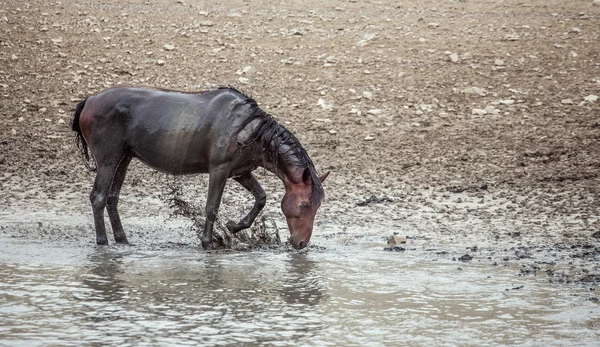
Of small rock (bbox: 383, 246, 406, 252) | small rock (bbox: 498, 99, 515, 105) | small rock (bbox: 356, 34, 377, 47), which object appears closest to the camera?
small rock (bbox: 383, 246, 406, 252)

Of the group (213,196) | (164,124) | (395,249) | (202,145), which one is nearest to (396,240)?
(395,249)

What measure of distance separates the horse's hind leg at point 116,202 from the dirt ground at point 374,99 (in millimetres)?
492

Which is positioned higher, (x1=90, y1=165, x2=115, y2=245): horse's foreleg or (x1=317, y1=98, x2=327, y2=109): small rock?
(x1=317, y1=98, x2=327, y2=109): small rock

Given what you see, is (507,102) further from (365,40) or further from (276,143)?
(276,143)

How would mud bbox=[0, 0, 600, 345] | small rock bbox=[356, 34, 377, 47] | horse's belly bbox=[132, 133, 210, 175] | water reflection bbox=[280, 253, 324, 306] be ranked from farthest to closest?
small rock bbox=[356, 34, 377, 47]
horse's belly bbox=[132, 133, 210, 175]
water reflection bbox=[280, 253, 324, 306]
mud bbox=[0, 0, 600, 345]

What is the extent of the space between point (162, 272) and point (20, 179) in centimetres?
419

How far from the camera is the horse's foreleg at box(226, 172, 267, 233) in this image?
900 cm

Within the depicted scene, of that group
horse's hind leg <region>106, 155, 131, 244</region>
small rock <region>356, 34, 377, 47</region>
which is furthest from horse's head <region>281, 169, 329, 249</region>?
small rock <region>356, 34, 377, 47</region>

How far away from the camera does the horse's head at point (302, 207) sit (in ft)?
27.4

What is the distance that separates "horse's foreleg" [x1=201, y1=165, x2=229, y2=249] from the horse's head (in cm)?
65

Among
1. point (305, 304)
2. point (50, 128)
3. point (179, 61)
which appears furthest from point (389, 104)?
point (305, 304)

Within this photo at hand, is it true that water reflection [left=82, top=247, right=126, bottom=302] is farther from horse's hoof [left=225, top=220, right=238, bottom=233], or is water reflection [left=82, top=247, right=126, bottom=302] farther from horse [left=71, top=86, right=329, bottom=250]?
horse's hoof [left=225, top=220, right=238, bottom=233]

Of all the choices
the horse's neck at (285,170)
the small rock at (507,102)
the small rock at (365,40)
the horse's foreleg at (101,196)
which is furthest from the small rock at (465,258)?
the small rock at (365,40)

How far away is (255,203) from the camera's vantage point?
9023 millimetres
